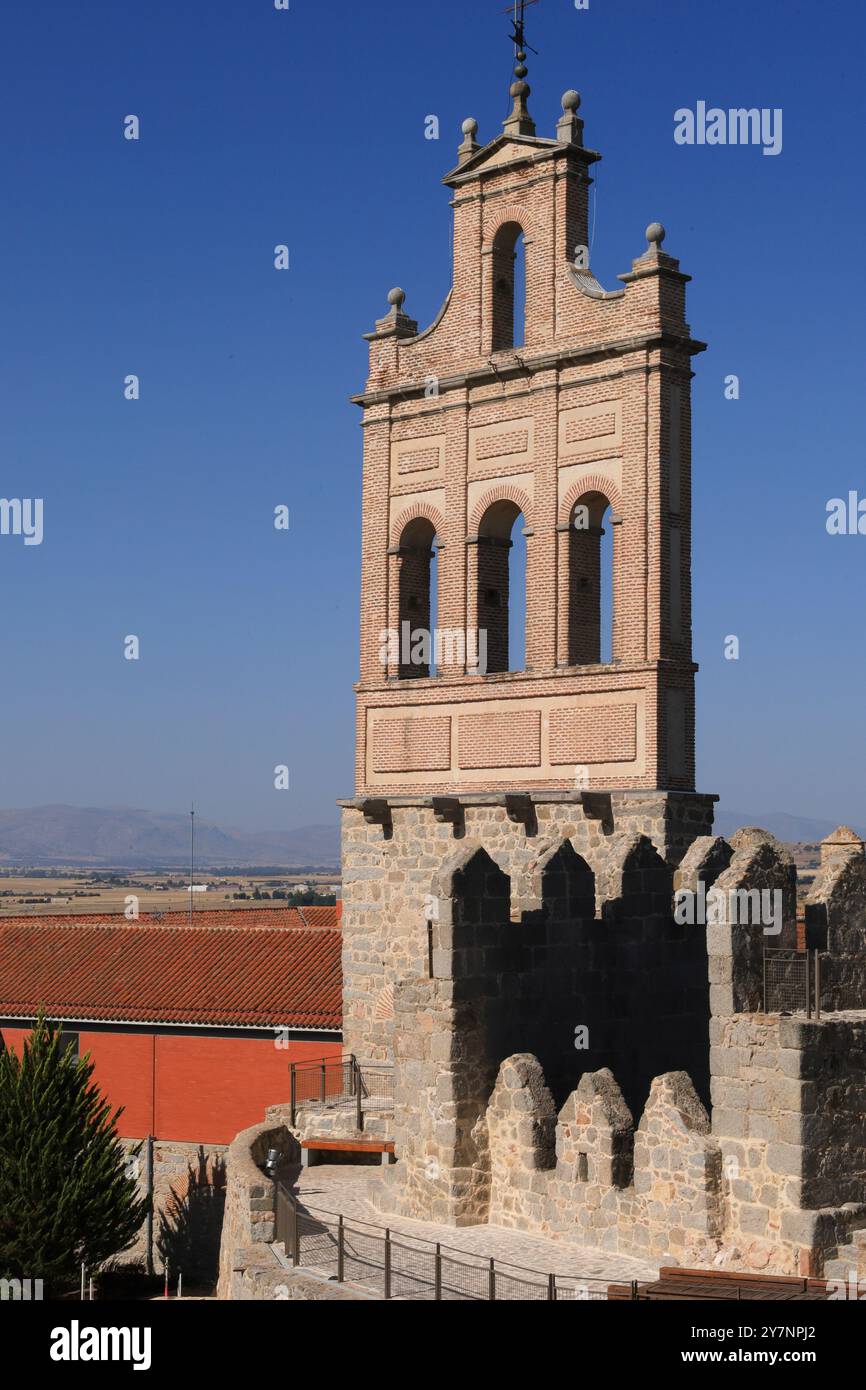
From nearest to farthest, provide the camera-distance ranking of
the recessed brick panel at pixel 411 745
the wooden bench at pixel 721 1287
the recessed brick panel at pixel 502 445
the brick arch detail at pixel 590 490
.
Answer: the wooden bench at pixel 721 1287 → the brick arch detail at pixel 590 490 → the recessed brick panel at pixel 502 445 → the recessed brick panel at pixel 411 745

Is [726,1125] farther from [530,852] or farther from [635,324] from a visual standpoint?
[635,324]

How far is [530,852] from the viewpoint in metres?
24.1

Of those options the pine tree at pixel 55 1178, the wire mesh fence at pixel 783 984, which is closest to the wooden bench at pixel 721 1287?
the wire mesh fence at pixel 783 984

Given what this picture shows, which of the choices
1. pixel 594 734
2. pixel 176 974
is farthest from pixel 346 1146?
pixel 176 974

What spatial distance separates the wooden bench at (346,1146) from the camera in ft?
79.7

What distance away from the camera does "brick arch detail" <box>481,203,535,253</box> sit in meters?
25.6

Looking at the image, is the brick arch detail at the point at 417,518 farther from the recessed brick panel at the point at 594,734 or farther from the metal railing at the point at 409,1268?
the metal railing at the point at 409,1268

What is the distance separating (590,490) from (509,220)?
469 centimetres

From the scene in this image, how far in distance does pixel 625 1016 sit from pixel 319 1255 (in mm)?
6151

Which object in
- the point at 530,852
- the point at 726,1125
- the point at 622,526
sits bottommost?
the point at 726,1125

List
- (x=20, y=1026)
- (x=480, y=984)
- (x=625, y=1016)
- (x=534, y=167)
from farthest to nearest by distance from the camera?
(x=20, y=1026) → (x=534, y=167) → (x=625, y=1016) → (x=480, y=984)

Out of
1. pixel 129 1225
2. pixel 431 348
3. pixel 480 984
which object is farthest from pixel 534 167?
pixel 129 1225

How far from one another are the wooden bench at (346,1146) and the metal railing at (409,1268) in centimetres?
389

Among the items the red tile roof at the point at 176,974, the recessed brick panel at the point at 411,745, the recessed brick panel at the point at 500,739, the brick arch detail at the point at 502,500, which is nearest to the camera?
the recessed brick panel at the point at 500,739
